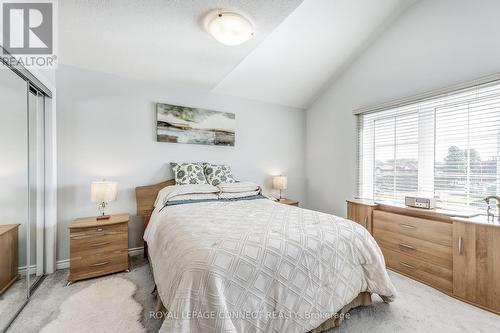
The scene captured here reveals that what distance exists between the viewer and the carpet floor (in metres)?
1.60

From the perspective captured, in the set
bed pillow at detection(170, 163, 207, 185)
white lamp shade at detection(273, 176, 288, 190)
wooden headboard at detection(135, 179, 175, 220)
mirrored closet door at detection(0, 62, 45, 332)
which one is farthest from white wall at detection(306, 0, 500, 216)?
mirrored closet door at detection(0, 62, 45, 332)

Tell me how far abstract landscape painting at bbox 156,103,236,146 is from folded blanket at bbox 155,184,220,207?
2.69 ft

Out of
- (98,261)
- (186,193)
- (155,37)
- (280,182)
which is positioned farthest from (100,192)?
(280,182)

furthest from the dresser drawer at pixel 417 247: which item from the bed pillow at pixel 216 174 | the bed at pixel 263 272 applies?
the bed pillow at pixel 216 174

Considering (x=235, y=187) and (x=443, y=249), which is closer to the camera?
(x=443, y=249)

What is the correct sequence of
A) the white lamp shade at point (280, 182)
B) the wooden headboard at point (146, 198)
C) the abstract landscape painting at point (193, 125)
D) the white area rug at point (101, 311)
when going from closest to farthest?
the white area rug at point (101, 311) → the wooden headboard at point (146, 198) → the abstract landscape painting at point (193, 125) → the white lamp shade at point (280, 182)

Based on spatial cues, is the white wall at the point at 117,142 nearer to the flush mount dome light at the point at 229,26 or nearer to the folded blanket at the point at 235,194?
the folded blanket at the point at 235,194

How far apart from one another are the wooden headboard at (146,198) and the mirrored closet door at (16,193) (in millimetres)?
988

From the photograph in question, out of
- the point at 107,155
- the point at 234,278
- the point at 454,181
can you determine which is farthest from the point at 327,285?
the point at 107,155

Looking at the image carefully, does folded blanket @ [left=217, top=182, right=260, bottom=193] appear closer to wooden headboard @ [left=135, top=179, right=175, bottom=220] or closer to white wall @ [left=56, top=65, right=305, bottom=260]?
white wall @ [left=56, top=65, right=305, bottom=260]

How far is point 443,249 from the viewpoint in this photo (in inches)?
83.9

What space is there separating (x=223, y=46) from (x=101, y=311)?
271 cm

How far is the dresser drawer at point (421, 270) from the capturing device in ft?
6.86

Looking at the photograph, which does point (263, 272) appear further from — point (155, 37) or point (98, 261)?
point (155, 37)
